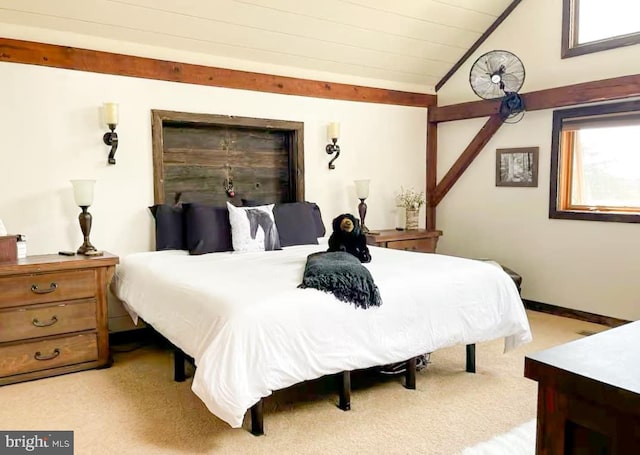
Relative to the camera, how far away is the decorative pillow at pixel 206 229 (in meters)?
3.62

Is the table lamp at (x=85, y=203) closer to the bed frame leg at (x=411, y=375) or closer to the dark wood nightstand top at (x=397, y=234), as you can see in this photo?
the bed frame leg at (x=411, y=375)

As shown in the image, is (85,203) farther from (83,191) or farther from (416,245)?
(416,245)

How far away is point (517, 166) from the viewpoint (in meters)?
4.76

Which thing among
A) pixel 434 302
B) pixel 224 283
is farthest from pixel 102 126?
pixel 434 302

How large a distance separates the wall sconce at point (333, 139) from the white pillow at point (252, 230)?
1226 millimetres

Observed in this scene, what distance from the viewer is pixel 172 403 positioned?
2699mm

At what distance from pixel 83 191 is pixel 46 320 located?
851 mm

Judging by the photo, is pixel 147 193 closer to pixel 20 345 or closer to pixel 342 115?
pixel 20 345

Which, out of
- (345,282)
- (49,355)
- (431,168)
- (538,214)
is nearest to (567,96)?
(538,214)

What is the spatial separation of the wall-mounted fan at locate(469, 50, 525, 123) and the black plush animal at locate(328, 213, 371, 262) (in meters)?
2.09

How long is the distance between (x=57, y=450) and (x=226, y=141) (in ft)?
8.94

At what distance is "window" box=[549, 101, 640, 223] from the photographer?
404 centimetres

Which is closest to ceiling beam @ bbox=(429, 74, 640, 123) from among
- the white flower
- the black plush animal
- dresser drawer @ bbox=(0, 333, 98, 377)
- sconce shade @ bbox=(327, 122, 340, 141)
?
the white flower

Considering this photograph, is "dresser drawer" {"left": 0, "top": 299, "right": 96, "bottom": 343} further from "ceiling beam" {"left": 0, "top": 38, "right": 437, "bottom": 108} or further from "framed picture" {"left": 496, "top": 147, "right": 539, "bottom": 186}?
"framed picture" {"left": 496, "top": 147, "right": 539, "bottom": 186}
